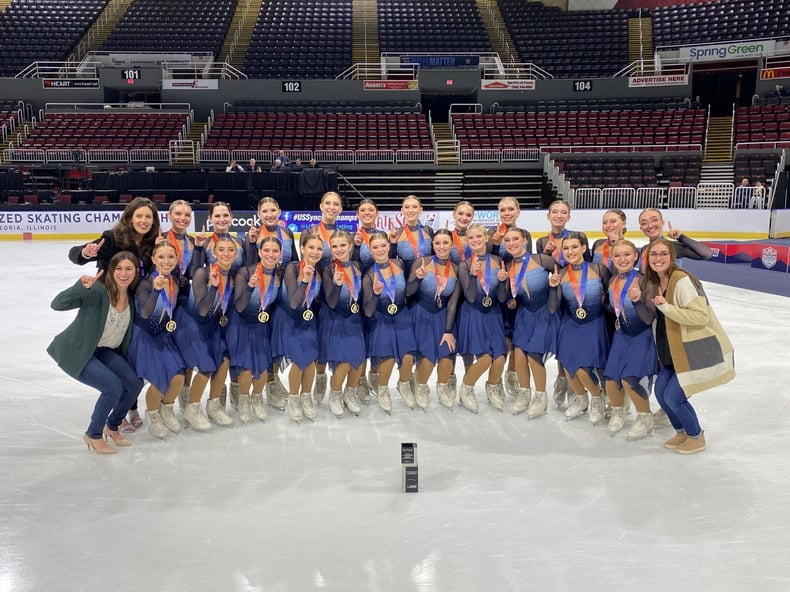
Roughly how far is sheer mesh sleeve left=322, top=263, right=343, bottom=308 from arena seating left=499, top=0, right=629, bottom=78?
22234 millimetres

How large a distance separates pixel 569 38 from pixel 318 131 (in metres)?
10.8

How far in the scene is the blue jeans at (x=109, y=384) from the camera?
4.18 meters

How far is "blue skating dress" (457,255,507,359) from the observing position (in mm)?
4949

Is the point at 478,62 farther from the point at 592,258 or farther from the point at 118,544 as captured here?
the point at 118,544

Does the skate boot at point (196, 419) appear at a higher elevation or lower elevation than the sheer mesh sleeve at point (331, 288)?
lower

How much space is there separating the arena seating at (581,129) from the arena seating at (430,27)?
180 inches

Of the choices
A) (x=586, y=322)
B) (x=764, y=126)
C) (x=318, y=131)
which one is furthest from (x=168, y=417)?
(x=764, y=126)

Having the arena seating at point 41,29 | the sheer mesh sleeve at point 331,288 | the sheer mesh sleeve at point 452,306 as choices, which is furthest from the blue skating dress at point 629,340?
the arena seating at point 41,29

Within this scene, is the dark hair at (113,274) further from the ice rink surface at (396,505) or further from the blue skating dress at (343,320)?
the blue skating dress at (343,320)

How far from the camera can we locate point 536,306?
4.90 m

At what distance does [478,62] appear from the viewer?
24.2m

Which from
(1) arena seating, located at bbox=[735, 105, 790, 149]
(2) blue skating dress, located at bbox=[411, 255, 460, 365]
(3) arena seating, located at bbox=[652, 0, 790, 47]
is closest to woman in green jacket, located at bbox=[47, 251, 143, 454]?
(2) blue skating dress, located at bbox=[411, 255, 460, 365]

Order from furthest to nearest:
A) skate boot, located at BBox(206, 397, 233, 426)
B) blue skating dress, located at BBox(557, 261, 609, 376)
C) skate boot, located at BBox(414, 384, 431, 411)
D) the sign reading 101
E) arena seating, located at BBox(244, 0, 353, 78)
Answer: arena seating, located at BBox(244, 0, 353, 78) → the sign reading 101 → skate boot, located at BBox(414, 384, 431, 411) → skate boot, located at BBox(206, 397, 233, 426) → blue skating dress, located at BBox(557, 261, 609, 376)

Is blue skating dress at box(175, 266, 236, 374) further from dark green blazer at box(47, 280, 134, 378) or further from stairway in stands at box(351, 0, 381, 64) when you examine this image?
stairway in stands at box(351, 0, 381, 64)
